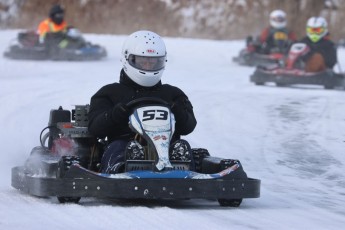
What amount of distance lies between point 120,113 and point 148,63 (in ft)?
1.80

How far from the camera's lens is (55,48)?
2372 centimetres

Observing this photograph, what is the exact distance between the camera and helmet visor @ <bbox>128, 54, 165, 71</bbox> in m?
7.57

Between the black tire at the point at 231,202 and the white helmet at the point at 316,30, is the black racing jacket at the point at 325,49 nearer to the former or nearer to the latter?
the white helmet at the point at 316,30

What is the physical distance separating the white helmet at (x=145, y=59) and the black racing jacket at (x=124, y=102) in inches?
2.8

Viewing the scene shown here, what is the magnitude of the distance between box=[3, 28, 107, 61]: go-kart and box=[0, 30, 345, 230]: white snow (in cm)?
50

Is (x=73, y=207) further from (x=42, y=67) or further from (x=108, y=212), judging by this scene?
(x=42, y=67)

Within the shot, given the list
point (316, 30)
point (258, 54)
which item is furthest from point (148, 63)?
point (258, 54)

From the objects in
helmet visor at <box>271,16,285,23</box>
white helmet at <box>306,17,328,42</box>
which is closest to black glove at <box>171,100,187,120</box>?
white helmet at <box>306,17,328,42</box>

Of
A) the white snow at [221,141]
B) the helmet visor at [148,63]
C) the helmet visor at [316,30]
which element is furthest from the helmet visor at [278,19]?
the helmet visor at [148,63]

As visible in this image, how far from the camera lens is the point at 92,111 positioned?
757cm

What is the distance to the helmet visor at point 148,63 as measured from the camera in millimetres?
7574

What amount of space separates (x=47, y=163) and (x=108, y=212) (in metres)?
0.85

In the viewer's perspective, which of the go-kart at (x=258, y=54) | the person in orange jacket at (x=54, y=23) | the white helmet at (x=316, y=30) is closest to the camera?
the white helmet at (x=316, y=30)

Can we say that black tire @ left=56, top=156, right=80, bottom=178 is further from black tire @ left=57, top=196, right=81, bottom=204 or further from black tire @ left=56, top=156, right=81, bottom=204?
black tire @ left=57, top=196, right=81, bottom=204
